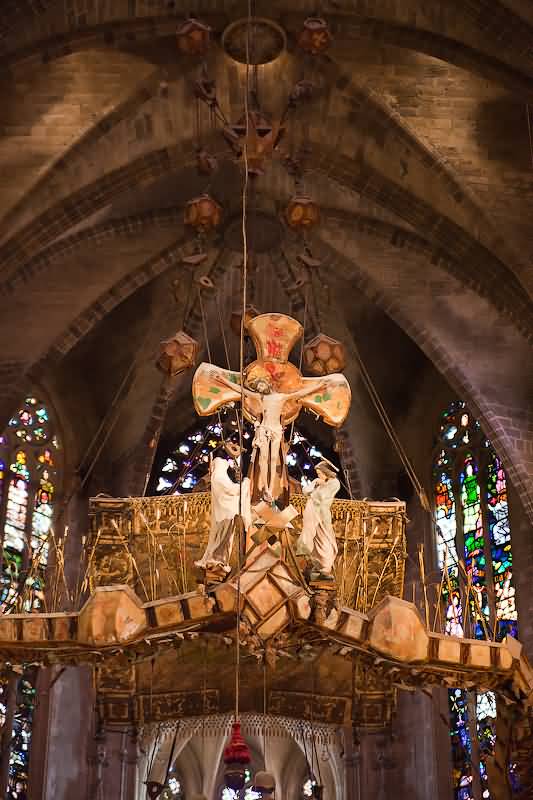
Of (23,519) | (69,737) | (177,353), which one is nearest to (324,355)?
(177,353)

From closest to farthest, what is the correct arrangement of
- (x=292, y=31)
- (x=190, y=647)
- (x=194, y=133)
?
1. (x=190, y=647)
2. (x=292, y=31)
3. (x=194, y=133)

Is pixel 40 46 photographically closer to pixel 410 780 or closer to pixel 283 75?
pixel 283 75

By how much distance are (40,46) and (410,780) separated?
9.10 metres

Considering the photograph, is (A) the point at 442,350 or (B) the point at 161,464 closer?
(A) the point at 442,350

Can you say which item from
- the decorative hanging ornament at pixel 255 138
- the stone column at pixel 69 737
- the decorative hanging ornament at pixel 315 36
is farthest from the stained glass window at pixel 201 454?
the decorative hanging ornament at pixel 315 36

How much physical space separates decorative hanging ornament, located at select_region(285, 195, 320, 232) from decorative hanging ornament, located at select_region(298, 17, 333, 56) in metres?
1.58

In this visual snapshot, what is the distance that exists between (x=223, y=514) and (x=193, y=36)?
16.8 feet

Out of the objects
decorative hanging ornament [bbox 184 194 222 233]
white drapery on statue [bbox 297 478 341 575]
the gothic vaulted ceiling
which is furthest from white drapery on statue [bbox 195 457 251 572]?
the gothic vaulted ceiling

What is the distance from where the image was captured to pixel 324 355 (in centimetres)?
1481

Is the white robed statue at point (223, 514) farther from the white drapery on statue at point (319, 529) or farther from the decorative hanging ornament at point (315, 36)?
the decorative hanging ornament at point (315, 36)

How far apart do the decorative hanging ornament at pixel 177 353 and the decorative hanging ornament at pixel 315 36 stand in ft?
10.4

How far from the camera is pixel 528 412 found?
57.4 ft

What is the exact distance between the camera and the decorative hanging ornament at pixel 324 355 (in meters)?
14.8

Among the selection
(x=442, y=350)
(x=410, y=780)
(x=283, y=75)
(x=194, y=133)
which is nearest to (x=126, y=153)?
(x=194, y=133)
